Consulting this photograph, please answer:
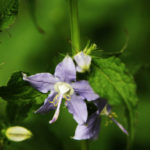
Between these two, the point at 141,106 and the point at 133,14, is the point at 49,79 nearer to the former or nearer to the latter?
the point at 141,106

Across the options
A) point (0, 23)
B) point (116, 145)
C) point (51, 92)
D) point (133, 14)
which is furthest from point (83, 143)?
point (133, 14)

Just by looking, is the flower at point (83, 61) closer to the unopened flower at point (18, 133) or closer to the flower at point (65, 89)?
the flower at point (65, 89)

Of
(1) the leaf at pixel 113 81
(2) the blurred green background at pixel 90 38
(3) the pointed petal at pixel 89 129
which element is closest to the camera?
(1) the leaf at pixel 113 81

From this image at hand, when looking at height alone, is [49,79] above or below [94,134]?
above

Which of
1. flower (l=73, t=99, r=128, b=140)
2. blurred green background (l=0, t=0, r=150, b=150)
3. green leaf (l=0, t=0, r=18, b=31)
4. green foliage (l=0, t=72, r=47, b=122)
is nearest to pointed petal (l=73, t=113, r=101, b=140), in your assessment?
flower (l=73, t=99, r=128, b=140)

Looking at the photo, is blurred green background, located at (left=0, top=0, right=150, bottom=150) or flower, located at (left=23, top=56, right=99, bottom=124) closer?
flower, located at (left=23, top=56, right=99, bottom=124)

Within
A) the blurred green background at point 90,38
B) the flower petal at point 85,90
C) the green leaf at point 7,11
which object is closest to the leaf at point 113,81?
the flower petal at point 85,90

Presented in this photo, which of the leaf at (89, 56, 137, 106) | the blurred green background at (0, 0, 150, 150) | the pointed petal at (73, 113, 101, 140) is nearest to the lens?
the leaf at (89, 56, 137, 106)

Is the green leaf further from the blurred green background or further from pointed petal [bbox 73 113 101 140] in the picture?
the blurred green background
